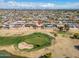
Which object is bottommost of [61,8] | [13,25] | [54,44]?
[54,44]

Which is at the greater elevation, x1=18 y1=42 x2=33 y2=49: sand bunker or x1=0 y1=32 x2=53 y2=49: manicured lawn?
x1=0 y1=32 x2=53 y2=49: manicured lawn

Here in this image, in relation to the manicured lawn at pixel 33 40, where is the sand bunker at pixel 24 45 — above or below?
below

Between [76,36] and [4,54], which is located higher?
[76,36]

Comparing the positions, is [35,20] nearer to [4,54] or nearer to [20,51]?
[20,51]

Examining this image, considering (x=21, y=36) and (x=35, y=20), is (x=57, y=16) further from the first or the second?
(x=21, y=36)

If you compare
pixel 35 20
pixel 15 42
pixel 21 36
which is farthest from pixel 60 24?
pixel 15 42

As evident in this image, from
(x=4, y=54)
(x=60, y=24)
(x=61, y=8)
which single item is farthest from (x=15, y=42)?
(x=61, y=8)
